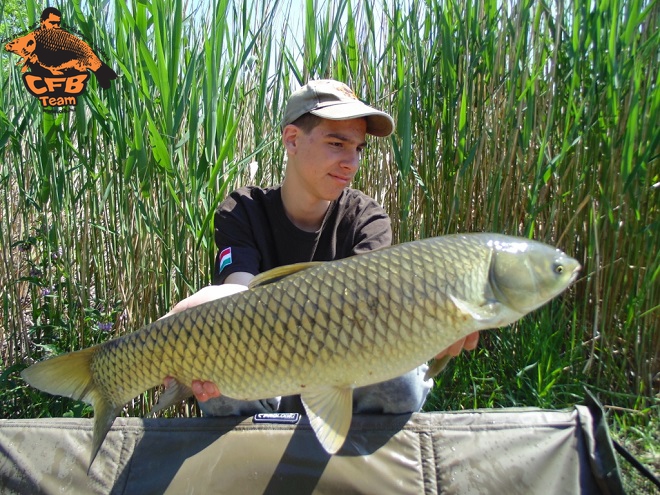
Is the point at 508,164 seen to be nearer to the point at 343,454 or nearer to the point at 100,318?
the point at 343,454

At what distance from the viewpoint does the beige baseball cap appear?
1.56m

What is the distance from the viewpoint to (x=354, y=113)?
155cm

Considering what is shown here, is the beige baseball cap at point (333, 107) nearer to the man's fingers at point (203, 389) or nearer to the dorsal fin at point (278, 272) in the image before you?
the dorsal fin at point (278, 272)

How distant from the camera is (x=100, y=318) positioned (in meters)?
2.02

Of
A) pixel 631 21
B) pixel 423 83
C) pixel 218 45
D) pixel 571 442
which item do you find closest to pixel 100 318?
pixel 218 45

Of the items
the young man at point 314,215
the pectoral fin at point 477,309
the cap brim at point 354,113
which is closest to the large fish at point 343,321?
the pectoral fin at point 477,309

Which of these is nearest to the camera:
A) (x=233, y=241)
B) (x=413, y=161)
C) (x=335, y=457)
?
(x=335, y=457)

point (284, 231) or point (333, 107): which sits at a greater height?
point (333, 107)

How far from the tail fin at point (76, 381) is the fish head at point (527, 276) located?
30.9 inches

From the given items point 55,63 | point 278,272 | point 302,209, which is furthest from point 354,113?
point 55,63

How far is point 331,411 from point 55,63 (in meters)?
1.69

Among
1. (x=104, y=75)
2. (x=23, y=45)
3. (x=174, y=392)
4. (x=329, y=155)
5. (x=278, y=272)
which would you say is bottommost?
(x=174, y=392)

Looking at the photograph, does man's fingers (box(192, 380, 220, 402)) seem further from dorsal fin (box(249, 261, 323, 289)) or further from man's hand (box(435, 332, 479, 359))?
man's hand (box(435, 332, 479, 359))

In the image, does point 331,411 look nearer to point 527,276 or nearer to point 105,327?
point 527,276
